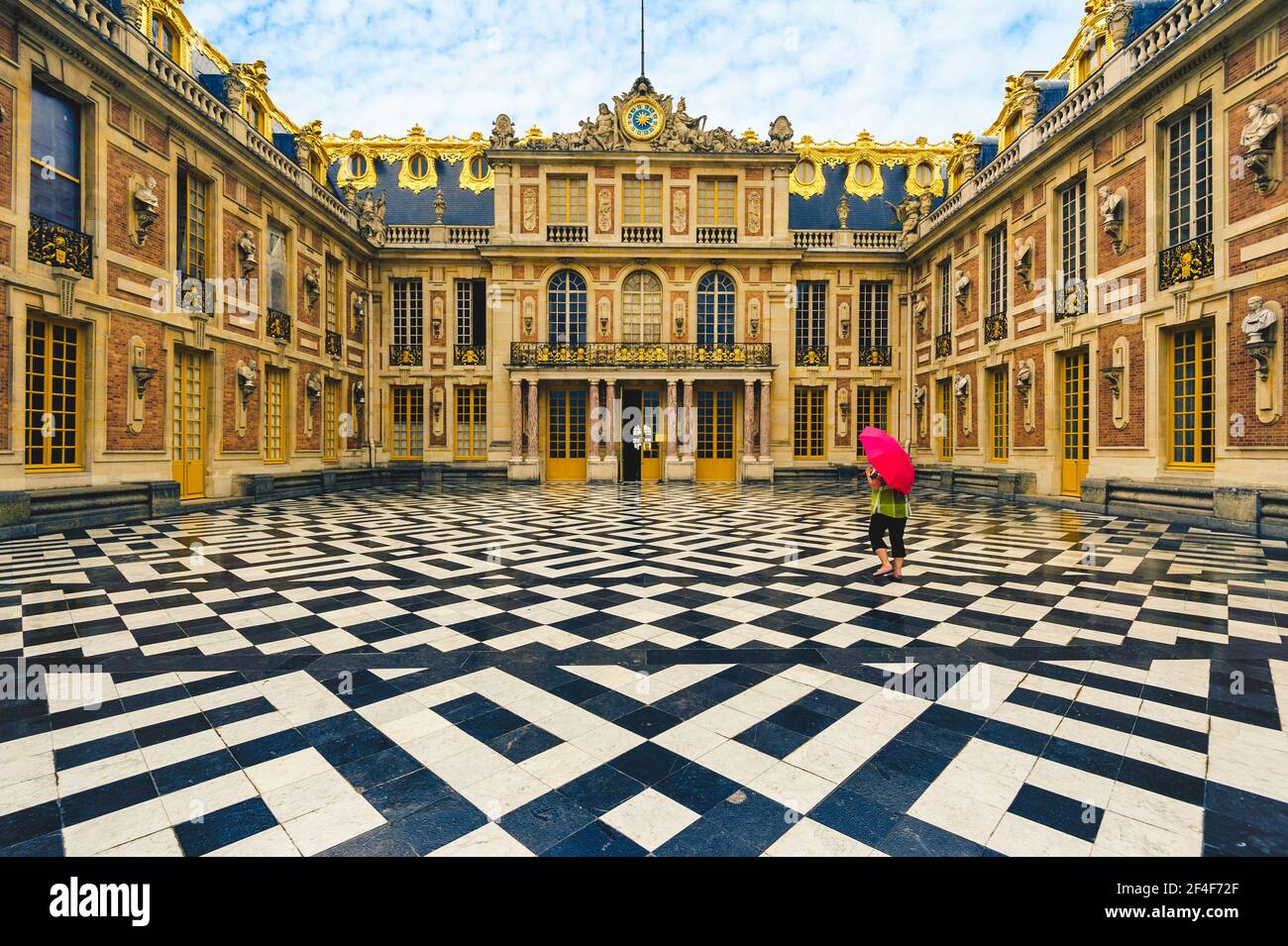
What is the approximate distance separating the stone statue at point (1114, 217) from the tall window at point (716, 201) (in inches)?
536

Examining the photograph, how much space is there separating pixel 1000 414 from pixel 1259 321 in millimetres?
8357

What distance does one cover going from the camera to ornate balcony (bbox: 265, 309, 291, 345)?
54.7ft

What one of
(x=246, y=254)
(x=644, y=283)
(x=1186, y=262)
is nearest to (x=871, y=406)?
(x=644, y=283)

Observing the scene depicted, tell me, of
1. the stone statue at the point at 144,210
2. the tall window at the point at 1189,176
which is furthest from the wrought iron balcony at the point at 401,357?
the tall window at the point at 1189,176

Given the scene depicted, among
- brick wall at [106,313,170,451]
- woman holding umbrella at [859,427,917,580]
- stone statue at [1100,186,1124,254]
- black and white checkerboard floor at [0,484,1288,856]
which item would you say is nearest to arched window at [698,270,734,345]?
stone statue at [1100,186,1124,254]

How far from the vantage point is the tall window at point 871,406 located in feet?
82.2

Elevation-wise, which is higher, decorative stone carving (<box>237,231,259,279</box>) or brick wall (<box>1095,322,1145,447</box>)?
decorative stone carving (<box>237,231,259,279</box>)

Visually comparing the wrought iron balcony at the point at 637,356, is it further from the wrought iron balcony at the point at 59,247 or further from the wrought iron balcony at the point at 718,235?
the wrought iron balcony at the point at 59,247

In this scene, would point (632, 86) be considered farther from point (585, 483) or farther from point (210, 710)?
point (210, 710)

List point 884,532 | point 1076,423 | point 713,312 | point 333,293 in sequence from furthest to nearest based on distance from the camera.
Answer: point 713,312 < point 333,293 < point 1076,423 < point 884,532

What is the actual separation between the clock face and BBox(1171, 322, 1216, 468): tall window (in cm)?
1917

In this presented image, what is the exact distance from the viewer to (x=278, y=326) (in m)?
17.0

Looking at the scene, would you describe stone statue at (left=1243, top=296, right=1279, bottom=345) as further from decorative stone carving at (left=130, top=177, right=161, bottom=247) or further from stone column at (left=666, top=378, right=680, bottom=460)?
decorative stone carving at (left=130, top=177, right=161, bottom=247)

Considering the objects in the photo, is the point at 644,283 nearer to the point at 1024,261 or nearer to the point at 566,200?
the point at 566,200
